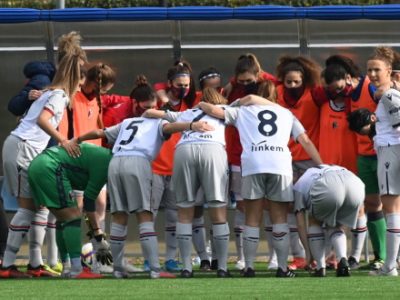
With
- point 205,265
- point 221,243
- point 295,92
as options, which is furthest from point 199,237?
point 295,92

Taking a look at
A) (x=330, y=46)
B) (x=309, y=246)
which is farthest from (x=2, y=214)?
(x=330, y=46)

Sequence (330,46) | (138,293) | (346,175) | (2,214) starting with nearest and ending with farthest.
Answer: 1. (138,293)
2. (346,175)
3. (2,214)
4. (330,46)

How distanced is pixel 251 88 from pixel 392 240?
88.2 inches

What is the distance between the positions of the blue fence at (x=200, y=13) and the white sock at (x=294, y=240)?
2.68m

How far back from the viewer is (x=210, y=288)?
10.7m

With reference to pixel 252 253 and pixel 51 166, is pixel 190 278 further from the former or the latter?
pixel 51 166

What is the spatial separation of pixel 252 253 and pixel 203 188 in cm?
76

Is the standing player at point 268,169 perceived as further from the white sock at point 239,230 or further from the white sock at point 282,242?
the white sock at point 239,230

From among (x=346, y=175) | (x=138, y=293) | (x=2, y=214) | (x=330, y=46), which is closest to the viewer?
(x=138, y=293)

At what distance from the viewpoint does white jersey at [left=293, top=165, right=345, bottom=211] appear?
38.9 feet

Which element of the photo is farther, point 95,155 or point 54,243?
point 54,243

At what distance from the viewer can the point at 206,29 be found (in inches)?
586

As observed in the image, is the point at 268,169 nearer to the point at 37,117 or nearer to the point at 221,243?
the point at 221,243

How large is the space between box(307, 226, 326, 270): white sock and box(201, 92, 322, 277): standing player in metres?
0.24
